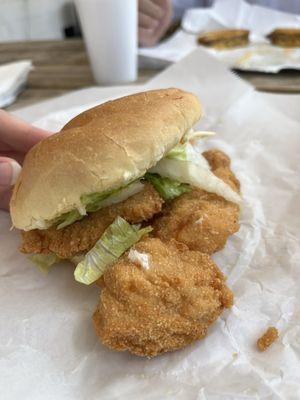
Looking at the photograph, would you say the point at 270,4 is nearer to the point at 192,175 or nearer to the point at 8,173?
the point at 192,175

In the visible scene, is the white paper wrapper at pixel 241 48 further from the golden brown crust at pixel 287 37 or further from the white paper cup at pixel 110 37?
the white paper cup at pixel 110 37

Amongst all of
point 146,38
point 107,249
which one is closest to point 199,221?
point 107,249

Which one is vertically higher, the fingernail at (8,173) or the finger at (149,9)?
the fingernail at (8,173)

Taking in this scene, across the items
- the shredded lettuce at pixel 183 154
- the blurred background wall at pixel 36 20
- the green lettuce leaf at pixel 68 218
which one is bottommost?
the blurred background wall at pixel 36 20

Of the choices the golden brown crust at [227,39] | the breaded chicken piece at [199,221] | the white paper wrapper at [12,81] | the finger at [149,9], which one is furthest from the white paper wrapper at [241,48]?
the breaded chicken piece at [199,221]

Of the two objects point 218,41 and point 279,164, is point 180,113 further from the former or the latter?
point 218,41

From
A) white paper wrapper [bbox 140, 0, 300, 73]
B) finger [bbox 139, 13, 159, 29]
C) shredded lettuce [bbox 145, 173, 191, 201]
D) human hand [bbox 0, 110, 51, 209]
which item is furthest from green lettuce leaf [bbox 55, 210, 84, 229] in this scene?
finger [bbox 139, 13, 159, 29]

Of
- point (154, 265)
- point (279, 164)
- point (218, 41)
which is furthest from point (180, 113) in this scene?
point (218, 41)
